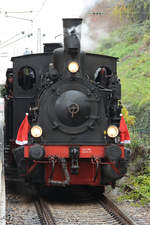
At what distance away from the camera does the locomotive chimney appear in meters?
6.61

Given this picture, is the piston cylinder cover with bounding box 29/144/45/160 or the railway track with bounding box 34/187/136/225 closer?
the railway track with bounding box 34/187/136/225

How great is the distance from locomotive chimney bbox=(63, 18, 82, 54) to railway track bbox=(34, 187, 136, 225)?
9.16 ft

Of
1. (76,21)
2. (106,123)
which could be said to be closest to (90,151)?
(106,123)

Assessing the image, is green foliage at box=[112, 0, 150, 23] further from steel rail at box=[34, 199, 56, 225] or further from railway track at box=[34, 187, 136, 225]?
steel rail at box=[34, 199, 56, 225]

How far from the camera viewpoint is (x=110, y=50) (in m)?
24.9

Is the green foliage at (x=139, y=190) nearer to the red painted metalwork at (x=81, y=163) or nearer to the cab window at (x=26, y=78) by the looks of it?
the red painted metalwork at (x=81, y=163)

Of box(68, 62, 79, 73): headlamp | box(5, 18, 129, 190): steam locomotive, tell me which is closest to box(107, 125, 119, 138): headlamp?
box(5, 18, 129, 190): steam locomotive

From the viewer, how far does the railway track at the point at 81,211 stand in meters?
6.04

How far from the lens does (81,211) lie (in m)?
6.78

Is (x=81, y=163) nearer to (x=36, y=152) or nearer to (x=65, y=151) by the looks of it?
(x=65, y=151)

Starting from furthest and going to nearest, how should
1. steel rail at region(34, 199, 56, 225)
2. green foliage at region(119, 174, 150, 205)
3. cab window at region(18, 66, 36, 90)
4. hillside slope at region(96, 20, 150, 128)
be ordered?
1. hillside slope at region(96, 20, 150, 128)
2. cab window at region(18, 66, 36, 90)
3. green foliage at region(119, 174, 150, 205)
4. steel rail at region(34, 199, 56, 225)

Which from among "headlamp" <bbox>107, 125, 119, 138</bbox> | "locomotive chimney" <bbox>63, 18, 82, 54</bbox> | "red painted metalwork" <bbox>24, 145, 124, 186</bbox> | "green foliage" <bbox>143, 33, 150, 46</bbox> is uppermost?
"green foliage" <bbox>143, 33, 150, 46</bbox>

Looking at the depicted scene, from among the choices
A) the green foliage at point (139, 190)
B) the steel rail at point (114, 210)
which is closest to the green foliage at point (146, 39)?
the green foliage at point (139, 190)

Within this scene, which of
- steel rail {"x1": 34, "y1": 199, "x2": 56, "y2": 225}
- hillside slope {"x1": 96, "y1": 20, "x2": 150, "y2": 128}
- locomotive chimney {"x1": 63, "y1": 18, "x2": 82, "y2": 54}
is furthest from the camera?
hillside slope {"x1": 96, "y1": 20, "x2": 150, "y2": 128}
